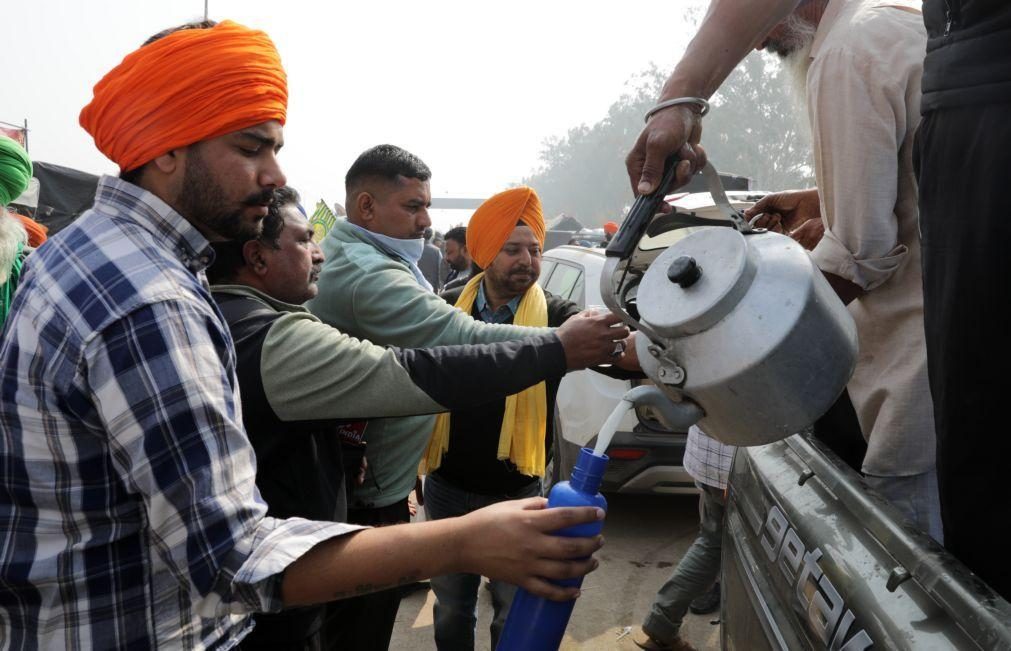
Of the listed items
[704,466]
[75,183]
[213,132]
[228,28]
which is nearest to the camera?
[213,132]

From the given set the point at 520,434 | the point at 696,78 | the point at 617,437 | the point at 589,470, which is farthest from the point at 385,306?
the point at 617,437

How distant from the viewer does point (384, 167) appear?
2.68m

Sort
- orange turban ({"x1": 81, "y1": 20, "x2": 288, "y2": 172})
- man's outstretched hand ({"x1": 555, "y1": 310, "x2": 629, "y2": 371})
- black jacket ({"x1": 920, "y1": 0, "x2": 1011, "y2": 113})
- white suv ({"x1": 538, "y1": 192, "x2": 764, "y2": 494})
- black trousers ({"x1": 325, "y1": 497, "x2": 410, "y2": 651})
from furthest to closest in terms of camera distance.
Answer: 1. white suv ({"x1": 538, "y1": 192, "x2": 764, "y2": 494})
2. black trousers ({"x1": 325, "y1": 497, "x2": 410, "y2": 651})
3. man's outstretched hand ({"x1": 555, "y1": 310, "x2": 629, "y2": 371})
4. orange turban ({"x1": 81, "y1": 20, "x2": 288, "y2": 172})
5. black jacket ({"x1": 920, "y1": 0, "x2": 1011, "y2": 113})

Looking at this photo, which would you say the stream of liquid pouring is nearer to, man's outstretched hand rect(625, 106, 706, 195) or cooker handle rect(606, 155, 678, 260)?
cooker handle rect(606, 155, 678, 260)

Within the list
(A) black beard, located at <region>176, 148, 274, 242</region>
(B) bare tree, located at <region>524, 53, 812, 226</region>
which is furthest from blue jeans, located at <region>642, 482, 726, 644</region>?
(B) bare tree, located at <region>524, 53, 812, 226</region>

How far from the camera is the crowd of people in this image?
3.25 feet

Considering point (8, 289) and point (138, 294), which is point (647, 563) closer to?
point (8, 289)

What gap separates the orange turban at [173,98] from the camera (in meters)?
1.21

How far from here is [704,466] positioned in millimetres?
3188

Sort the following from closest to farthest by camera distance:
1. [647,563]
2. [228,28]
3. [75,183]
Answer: [228,28]
[647,563]
[75,183]

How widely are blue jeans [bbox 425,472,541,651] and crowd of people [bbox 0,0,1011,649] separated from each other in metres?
0.93

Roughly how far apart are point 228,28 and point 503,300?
6.86ft

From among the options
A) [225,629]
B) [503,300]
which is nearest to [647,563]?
[503,300]

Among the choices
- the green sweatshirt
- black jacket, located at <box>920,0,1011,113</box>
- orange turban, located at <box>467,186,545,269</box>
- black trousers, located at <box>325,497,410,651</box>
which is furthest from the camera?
orange turban, located at <box>467,186,545,269</box>
